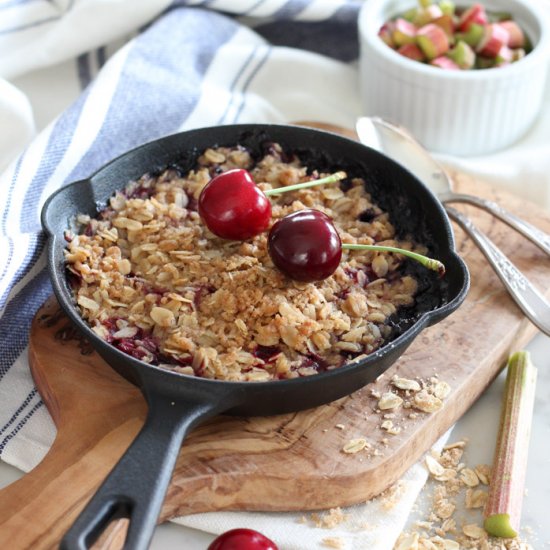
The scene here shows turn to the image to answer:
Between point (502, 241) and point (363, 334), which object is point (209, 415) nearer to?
point (363, 334)

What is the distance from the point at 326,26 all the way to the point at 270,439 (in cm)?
131

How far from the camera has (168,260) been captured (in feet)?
5.12

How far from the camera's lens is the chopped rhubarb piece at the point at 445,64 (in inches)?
81.2

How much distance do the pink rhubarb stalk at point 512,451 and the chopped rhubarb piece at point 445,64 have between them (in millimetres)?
730

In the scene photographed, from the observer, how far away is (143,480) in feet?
3.88

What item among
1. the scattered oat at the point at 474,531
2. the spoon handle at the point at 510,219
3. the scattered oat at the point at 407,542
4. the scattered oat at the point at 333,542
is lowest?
the scattered oat at the point at 407,542

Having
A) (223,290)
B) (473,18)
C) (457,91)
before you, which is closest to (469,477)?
(223,290)

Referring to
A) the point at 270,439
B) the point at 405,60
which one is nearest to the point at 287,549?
the point at 270,439

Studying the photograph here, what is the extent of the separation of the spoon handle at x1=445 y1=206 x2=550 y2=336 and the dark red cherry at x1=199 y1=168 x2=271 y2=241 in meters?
0.46

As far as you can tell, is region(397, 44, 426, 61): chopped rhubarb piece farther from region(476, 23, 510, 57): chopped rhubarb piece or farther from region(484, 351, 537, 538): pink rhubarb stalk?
region(484, 351, 537, 538): pink rhubarb stalk

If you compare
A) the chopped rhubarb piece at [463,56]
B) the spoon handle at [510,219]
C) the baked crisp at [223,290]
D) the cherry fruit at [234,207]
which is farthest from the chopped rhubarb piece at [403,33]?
the cherry fruit at [234,207]

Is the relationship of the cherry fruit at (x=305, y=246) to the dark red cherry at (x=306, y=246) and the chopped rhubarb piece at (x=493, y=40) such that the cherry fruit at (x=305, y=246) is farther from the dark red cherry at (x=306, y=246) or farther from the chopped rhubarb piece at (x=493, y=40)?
the chopped rhubarb piece at (x=493, y=40)

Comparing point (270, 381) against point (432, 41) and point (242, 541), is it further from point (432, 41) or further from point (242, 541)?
point (432, 41)

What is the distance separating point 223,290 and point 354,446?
1.04 ft
